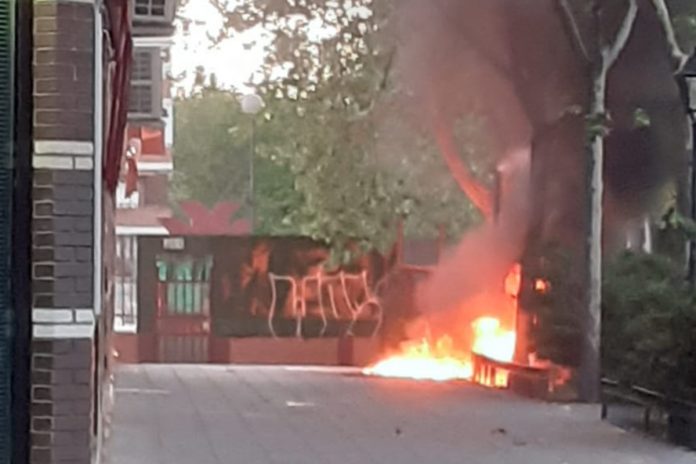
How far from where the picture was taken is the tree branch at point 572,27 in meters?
19.1

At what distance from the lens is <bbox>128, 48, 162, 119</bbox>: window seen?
22.2 metres

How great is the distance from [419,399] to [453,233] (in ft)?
41.4

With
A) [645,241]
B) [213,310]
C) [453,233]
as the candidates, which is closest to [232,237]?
[213,310]

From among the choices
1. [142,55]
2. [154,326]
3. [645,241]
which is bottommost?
[154,326]

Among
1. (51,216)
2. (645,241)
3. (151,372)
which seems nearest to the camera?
(51,216)

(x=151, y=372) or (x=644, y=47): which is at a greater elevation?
(x=644, y=47)

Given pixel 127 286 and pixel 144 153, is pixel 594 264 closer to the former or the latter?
pixel 127 286

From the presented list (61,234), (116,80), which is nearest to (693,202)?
(116,80)

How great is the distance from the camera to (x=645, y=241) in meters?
21.7

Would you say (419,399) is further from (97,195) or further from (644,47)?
(97,195)

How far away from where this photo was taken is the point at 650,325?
50.5 ft

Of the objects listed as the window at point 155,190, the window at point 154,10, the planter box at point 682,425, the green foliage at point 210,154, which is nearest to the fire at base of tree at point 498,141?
the planter box at point 682,425

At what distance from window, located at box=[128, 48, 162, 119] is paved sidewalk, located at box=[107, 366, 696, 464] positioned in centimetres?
355

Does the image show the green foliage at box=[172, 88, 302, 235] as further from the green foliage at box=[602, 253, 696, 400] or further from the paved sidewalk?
the green foliage at box=[602, 253, 696, 400]
